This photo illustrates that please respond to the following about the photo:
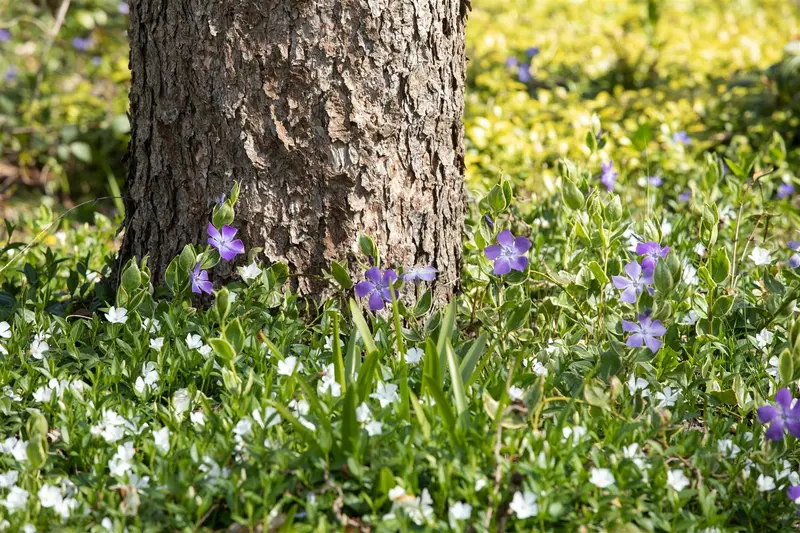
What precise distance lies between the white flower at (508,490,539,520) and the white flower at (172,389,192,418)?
80 centimetres

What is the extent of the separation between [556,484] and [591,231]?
835 millimetres

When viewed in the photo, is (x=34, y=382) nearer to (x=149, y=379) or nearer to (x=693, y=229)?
(x=149, y=379)

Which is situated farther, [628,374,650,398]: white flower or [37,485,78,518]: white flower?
[628,374,650,398]: white flower

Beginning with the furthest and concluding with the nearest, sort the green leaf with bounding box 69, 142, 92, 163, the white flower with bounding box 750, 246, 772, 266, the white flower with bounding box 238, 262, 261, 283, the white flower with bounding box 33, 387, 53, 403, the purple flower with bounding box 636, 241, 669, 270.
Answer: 1. the green leaf with bounding box 69, 142, 92, 163
2. the white flower with bounding box 750, 246, 772, 266
3. the white flower with bounding box 238, 262, 261, 283
4. the purple flower with bounding box 636, 241, 669, 270
5. the white flower with bounding box 33, 387, 53, 403

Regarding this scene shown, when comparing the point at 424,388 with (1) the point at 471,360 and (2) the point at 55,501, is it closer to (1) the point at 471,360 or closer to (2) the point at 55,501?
(1) the point at 471,360

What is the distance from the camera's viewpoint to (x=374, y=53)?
231 centimetres

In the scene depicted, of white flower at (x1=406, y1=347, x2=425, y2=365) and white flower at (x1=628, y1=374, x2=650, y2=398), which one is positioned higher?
white flower at (x1=628, y1=374, x2=650, y2=398)

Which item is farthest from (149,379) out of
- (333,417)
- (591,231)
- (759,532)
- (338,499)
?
(759,532)

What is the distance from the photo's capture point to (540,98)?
4684mm

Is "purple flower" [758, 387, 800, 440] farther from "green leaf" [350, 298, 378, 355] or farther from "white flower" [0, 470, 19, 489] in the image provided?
"white flower" [0, 470, 19, 489]

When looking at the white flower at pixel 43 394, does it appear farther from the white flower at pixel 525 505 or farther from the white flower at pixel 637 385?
the white flower at pixel 637 385

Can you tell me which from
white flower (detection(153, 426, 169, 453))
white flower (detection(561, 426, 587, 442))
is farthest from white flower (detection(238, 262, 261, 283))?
white flower (detection(561, 426, 587, 442))

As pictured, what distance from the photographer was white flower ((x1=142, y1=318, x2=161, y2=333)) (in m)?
2.26

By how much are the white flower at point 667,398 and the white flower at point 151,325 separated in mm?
1301
